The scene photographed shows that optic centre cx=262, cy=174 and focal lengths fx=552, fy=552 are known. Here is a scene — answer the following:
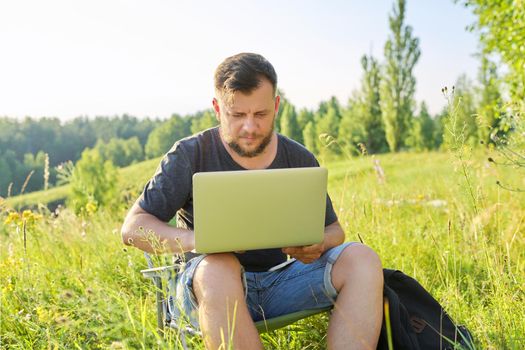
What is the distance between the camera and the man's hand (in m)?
1.97

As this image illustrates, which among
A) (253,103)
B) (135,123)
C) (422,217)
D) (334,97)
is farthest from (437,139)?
(135,123)

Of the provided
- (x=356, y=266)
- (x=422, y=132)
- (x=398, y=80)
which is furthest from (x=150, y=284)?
(x=422, y=132)

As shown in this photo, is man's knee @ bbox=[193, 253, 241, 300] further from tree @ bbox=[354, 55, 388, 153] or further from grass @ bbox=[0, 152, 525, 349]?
tree @ bbox=[354, 55, 388, 153]

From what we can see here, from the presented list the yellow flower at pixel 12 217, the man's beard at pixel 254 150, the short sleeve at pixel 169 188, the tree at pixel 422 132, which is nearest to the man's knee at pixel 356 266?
the man's beard at pixel 254 150

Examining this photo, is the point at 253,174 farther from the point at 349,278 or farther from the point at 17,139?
the point at 17,139

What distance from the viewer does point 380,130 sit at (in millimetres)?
31688

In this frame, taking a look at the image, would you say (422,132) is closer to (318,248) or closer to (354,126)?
(354,126)

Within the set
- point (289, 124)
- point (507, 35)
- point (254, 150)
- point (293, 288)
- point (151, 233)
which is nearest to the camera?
point (151, 233)

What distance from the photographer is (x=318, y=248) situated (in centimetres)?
198

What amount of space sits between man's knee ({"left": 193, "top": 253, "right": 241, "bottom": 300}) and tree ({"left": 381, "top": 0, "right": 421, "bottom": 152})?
1043 inches

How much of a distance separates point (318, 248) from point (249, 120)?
57cm

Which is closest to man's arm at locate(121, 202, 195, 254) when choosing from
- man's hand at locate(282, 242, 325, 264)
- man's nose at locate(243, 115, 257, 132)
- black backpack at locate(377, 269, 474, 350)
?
man's hand at locate(282, 242, 325, 264)

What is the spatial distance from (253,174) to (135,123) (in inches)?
3346

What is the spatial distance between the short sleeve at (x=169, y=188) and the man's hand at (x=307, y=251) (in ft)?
1.58
